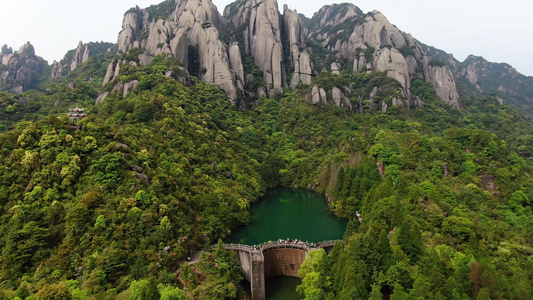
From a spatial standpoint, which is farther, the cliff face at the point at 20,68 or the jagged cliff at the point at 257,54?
the cliff face at the point at 20,68

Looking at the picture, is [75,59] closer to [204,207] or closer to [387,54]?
[387,54]

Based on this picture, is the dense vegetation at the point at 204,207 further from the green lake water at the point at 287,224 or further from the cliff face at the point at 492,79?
the cliff face at the point at 492,79

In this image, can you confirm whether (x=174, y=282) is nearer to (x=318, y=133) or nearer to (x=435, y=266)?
(x=435, y=266)

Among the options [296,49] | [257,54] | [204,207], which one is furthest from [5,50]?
[204,207]

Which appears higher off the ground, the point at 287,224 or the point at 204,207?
the point at 204,207

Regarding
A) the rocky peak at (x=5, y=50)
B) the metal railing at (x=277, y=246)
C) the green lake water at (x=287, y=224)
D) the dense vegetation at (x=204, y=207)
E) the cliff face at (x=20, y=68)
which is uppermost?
the rocky peak at (x=5, y=50)

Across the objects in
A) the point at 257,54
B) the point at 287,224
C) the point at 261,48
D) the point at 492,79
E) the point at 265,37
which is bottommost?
the point at 287,224

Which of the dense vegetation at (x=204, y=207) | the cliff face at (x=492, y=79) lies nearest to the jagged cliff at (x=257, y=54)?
the dense vegetation at (x=204, y=207)
